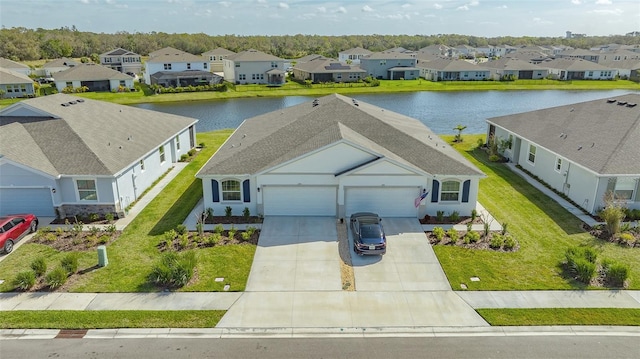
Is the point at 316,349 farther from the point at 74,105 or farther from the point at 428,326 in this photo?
the point at 74,105

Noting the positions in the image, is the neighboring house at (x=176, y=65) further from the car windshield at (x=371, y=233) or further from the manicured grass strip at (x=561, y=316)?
the manicured grass strip at (x=561, y=316)

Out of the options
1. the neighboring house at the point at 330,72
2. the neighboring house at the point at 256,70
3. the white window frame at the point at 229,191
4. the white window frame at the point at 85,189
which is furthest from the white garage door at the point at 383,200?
the neighboring house at the point at 330,72

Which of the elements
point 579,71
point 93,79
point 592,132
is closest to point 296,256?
point 592,132

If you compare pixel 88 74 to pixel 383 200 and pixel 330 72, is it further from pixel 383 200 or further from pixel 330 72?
pixel 383 200

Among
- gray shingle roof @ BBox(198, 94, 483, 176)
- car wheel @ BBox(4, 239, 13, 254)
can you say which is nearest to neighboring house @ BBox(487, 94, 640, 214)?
gray shingle roof @ BBox(198, 94, 483, 176)

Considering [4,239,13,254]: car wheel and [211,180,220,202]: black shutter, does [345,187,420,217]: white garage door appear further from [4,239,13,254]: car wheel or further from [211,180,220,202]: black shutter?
[4,239,13,254]: car wheel

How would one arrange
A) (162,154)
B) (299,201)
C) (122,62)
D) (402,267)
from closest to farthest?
(402,267) < (299,201) < (162,154) < (122,62)

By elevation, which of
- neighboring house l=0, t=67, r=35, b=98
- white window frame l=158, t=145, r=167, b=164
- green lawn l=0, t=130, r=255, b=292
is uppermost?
neighboring house l=0, t=67, r=35, b=98

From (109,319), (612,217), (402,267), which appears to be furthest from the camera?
(612,217)
